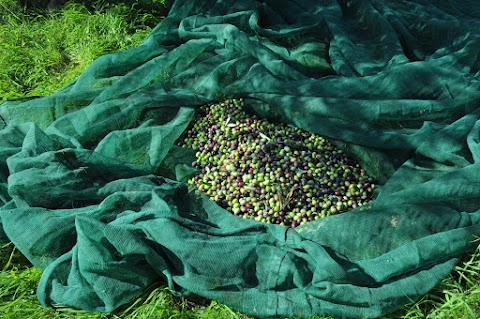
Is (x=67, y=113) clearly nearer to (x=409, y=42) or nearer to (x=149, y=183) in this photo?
(x=149, y=183)

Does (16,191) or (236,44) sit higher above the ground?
(236,44)

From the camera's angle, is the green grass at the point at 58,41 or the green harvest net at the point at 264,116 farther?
the green grass at the point at 58,41

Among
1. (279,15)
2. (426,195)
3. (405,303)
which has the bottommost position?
(405,303)

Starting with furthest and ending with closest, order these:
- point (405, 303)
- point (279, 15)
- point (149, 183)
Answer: point (279, 15), point (149, 183), point (405, 303)

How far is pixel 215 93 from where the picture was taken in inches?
137

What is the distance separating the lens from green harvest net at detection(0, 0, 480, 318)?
2.51m

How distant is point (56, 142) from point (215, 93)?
3.18ft

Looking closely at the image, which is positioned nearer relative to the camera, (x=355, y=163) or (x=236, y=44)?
(x=355, y=163)

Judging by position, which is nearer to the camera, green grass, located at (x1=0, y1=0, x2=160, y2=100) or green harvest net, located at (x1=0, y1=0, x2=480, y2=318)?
green harvest net, located at (x1=0, y1=0, x2=480, y2=318)

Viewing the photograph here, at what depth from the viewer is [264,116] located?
3.36m

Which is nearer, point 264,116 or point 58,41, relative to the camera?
point 264,116

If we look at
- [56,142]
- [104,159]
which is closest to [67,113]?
[56,142]

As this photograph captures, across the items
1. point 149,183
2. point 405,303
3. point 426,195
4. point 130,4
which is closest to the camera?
point 405,303

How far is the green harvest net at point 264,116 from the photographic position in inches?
98.7
